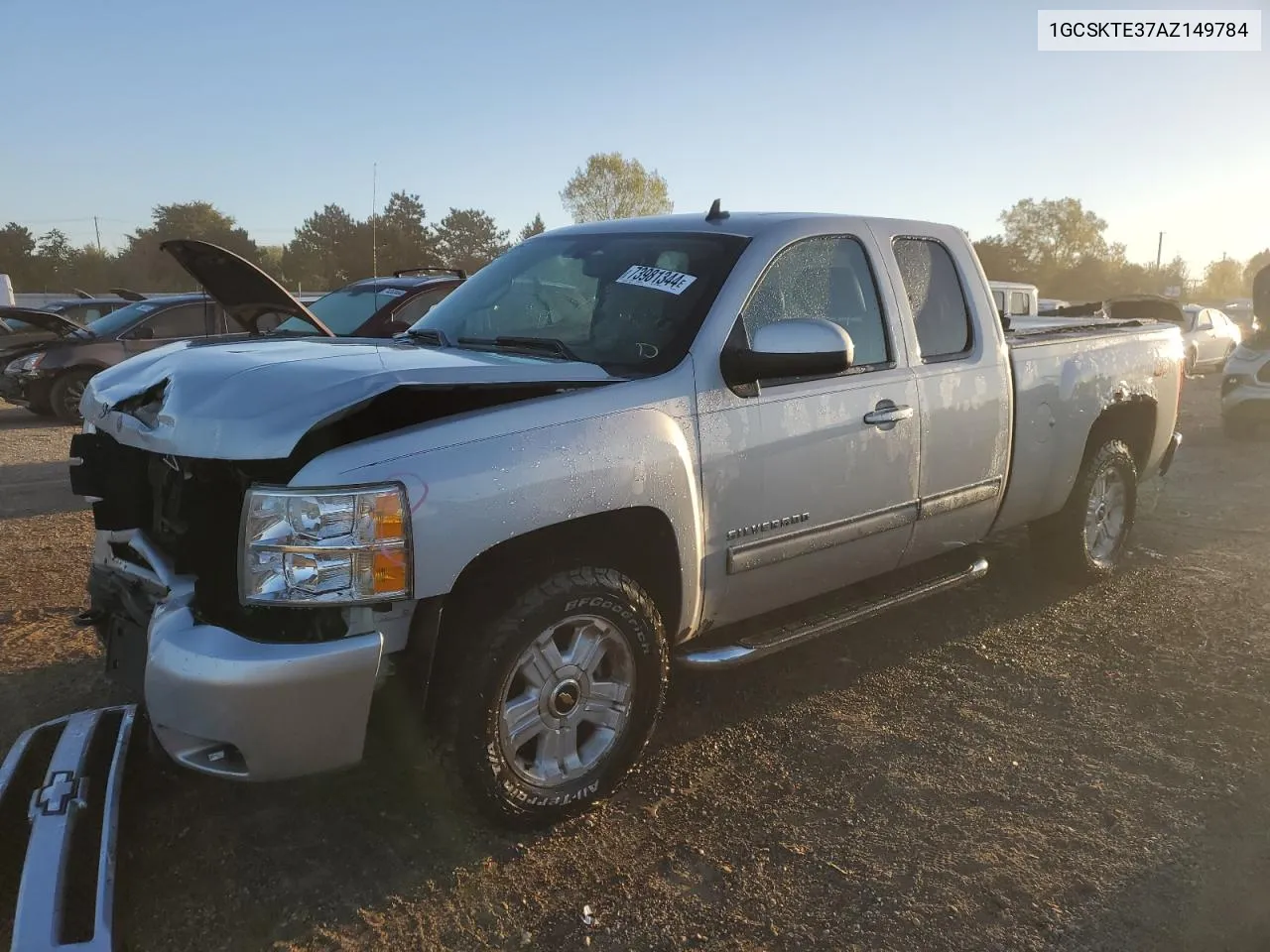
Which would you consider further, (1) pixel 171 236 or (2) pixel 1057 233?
(2) pixel 1057 233

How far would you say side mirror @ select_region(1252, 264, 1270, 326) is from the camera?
12.1 meters

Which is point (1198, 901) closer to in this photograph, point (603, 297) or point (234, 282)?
point (603, 297)

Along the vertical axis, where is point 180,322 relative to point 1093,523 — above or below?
above

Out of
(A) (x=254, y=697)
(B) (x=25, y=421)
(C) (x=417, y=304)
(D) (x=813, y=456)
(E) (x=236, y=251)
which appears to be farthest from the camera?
(E) (x=236, y=251)

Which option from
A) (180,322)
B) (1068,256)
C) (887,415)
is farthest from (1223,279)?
(887,415)

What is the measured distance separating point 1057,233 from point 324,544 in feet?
276

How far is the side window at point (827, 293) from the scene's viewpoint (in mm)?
3539

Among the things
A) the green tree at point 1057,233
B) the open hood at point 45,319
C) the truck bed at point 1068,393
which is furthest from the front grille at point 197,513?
the green tree at point 1057,233

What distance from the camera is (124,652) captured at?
9.69ft

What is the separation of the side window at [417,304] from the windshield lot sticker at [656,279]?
536 centimetres

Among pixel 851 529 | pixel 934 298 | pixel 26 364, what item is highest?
pixel 934 298

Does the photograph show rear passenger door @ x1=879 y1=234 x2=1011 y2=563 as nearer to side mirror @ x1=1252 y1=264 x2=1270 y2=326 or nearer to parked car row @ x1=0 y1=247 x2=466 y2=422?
parked car row @ x1=0 y1=247 x2=466 y2=422

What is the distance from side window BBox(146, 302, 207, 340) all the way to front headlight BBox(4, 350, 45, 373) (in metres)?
1.36

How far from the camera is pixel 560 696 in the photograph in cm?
294
